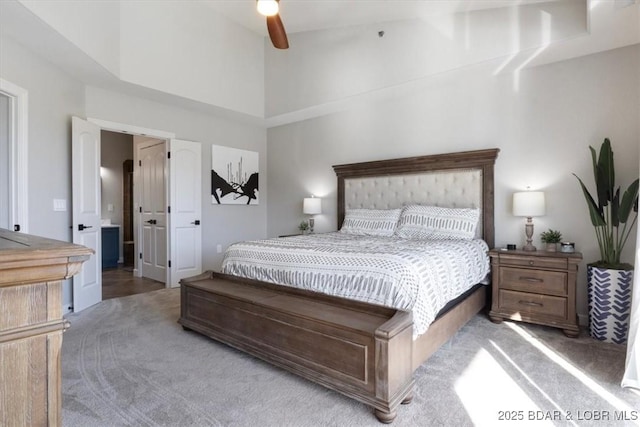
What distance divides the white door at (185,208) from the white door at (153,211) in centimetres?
24

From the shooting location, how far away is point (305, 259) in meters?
2.55

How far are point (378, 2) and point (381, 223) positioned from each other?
245 centimetres

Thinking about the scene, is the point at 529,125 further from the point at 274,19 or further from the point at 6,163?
the point at 6,163

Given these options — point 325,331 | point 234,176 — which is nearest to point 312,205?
point 234,176

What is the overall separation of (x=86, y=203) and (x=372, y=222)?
3.35m

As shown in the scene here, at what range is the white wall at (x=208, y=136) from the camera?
417cm

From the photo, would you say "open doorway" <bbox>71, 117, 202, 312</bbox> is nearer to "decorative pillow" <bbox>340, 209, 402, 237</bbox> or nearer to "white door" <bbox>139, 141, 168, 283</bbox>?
"white door" <bbox>139, 141, 168, 283</bbox>

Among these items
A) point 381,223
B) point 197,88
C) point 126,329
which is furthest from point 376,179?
point 126,329

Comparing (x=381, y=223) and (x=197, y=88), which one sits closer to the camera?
(x=381, y=223)

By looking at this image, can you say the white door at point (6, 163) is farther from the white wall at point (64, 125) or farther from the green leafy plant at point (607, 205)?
the green leafy plant at point (607, 205)

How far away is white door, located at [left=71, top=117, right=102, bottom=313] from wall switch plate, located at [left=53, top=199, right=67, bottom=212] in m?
0.09

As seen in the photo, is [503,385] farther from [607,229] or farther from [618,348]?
[607,229]

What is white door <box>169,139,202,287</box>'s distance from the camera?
4.74m

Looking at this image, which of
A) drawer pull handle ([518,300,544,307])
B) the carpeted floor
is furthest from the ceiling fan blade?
drawer pull handle ([518,300,544,307])
